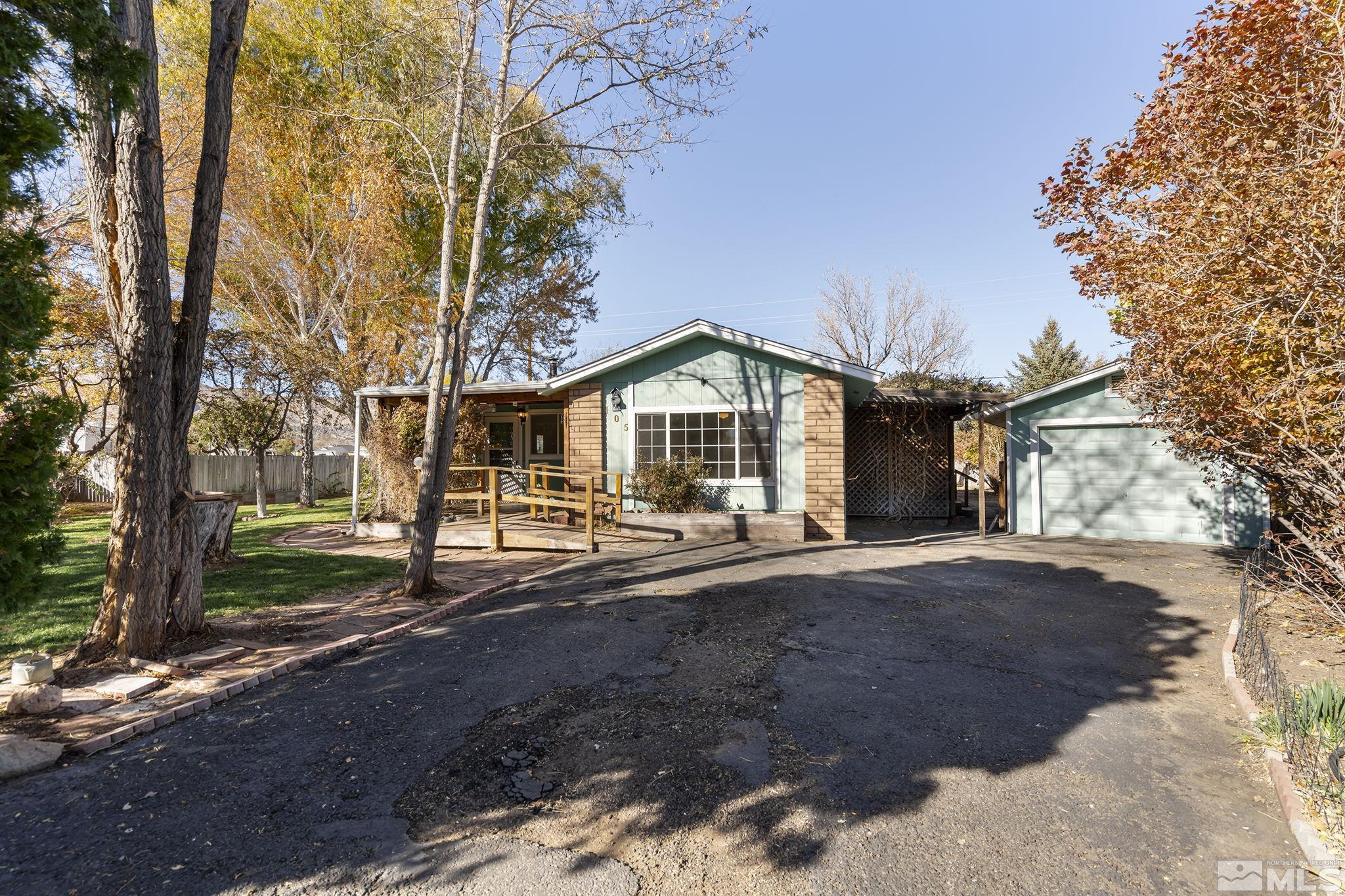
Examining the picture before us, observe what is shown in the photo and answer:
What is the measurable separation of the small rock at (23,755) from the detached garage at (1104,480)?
13.6m

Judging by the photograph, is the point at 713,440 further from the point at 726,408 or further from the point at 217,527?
the point at 217,527

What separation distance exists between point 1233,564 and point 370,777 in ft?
38.2

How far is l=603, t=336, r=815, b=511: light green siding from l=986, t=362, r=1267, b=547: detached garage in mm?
4710

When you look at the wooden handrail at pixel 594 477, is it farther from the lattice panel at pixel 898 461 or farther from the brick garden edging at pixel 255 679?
the lattice panel at pixel 898 461

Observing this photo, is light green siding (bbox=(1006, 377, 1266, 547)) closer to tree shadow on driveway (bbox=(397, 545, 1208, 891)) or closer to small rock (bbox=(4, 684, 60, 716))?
tree shadow on driveway (bbox=(397, 545, 1208, 891))

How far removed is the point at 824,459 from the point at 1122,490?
5887 mm

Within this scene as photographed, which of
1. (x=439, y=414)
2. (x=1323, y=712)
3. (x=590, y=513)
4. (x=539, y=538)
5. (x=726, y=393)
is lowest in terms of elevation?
(x=1323, y=712)

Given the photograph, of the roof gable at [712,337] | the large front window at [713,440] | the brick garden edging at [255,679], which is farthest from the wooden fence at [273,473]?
the brick garden edging at [255,679]

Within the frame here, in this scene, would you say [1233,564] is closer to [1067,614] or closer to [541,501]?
[1067,614]

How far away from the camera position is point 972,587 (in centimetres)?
752

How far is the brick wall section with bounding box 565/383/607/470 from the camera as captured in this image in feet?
40.6

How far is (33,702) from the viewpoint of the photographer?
3.79 metres

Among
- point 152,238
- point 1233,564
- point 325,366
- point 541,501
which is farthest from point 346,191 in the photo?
point 1233,564

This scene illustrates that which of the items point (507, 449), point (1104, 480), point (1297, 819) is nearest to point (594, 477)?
point (507, 449)
